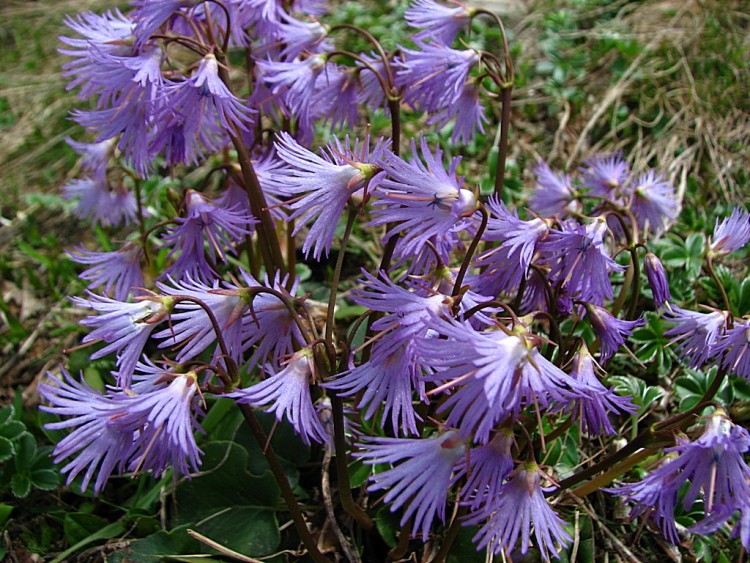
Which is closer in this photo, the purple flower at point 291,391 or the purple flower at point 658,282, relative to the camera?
the purple flower at point 291,391

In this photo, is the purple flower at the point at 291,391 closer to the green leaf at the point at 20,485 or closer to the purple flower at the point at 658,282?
the purple flower at the point at 658,282

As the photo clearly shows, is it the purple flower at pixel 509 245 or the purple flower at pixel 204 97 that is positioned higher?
the purple flower at pixel 204 97

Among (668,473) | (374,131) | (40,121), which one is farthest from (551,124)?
(40,121)

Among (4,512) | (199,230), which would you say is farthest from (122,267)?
(4,512)

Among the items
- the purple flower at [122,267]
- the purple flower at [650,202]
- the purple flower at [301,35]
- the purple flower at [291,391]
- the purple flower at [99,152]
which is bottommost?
the purple flower at [650,202]

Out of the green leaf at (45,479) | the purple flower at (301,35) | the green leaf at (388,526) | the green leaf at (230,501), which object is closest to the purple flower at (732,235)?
the green leaf at (388,526)

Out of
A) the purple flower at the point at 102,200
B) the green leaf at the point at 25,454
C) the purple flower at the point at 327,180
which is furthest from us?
the purple flower at the point at 102,200

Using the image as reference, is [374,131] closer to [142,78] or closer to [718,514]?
[142,78]
